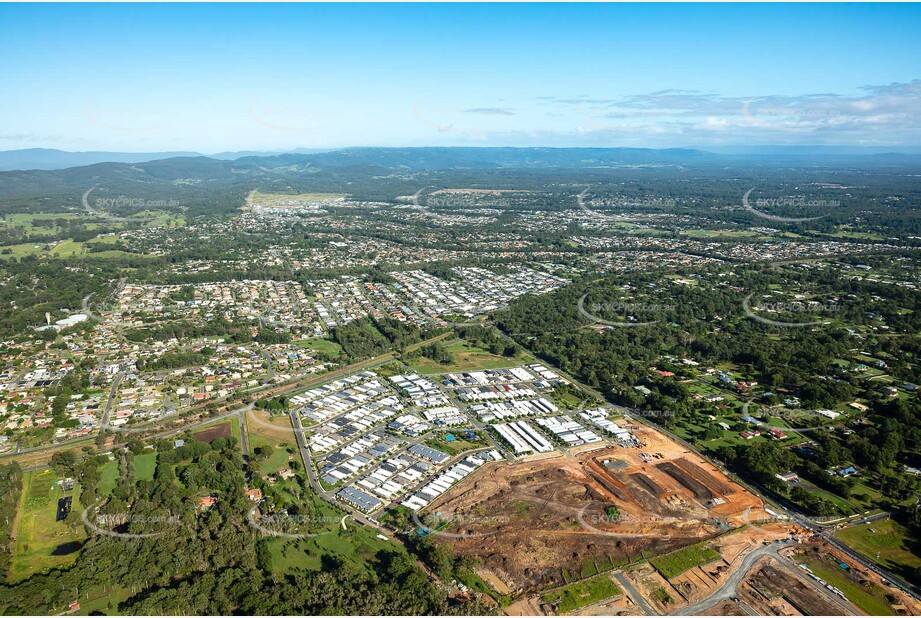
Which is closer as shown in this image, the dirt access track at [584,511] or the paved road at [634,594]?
the paved road at [634,594]

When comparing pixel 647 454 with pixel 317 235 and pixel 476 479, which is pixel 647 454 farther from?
pixel 317 235

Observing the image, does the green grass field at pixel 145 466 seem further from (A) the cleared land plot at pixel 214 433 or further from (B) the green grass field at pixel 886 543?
(B) the green grass field at pixel 886 543

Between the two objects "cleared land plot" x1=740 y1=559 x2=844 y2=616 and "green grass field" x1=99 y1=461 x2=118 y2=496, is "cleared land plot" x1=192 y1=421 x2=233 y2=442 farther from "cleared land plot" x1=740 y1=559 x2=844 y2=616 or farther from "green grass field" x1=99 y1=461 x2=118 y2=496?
"cleared land plot" x1=740 y1=559 x2=844 y2=616

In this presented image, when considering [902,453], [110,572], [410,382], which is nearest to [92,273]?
[410,382]

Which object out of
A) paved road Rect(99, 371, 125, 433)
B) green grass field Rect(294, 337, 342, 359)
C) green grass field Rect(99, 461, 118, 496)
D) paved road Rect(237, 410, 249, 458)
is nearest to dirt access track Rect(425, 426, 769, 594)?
paved road Rect(237, 410, 249, 458)

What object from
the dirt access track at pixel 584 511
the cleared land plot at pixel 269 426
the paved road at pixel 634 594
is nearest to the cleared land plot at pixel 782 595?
the dirt access track at pixel 584 511
